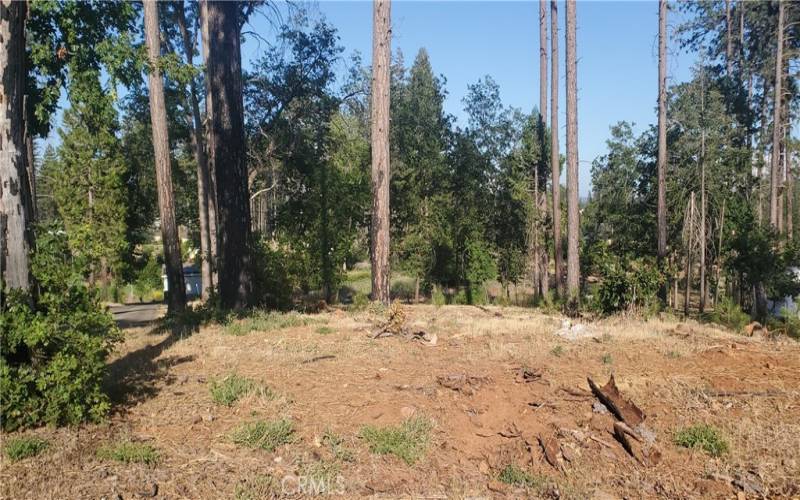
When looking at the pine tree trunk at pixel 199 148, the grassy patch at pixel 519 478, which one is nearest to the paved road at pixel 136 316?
the pine tree trunk at pixel 199 148

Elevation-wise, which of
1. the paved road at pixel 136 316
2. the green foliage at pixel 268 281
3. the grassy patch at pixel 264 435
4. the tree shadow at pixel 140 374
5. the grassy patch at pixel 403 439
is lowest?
the paved road at pixel 136 316

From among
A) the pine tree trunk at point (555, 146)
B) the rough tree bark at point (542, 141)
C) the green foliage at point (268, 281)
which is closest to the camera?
the green foliage at point (268, 281)

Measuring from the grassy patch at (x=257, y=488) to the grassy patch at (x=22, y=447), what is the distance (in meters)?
1.63

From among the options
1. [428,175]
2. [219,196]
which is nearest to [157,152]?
[219,196]

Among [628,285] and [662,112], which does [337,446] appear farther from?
[662,112]

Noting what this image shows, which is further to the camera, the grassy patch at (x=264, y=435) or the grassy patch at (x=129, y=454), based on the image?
the grassy patch at (x=264, y=435)

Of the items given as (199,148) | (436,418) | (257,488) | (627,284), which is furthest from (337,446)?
(199,148)

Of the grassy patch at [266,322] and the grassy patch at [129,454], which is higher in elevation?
the grassy patch at [266,322]

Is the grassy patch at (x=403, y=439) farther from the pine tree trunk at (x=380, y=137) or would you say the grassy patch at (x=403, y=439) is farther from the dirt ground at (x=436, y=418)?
the pine tree trunk at (x=380, y=137)

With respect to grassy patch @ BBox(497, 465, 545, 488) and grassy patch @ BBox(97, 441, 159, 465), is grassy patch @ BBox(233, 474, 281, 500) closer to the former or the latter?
grassy patch @ BBox(97, 441, 159, 465)

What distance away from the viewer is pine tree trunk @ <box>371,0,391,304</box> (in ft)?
44.1

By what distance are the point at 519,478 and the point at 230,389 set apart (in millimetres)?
3055

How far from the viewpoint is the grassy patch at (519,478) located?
4.91 meters

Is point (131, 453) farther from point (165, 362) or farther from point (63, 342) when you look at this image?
point (165, 362)
